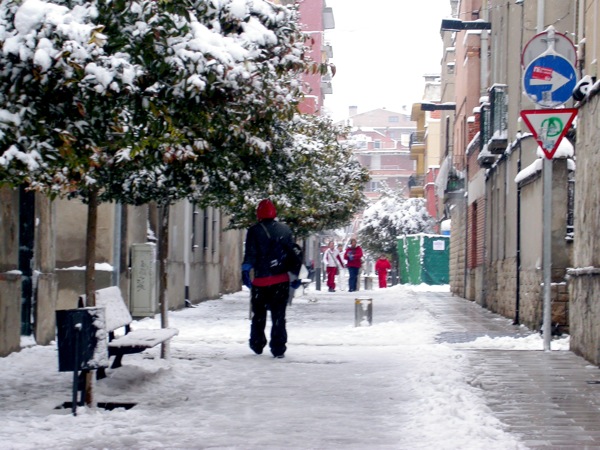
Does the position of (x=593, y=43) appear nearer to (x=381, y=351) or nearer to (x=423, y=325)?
(x=381, y=351)

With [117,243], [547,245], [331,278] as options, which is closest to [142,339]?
[547,245]

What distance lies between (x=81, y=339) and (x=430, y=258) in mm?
43220

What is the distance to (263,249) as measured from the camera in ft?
42.9

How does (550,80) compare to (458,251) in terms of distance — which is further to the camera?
(458,251)

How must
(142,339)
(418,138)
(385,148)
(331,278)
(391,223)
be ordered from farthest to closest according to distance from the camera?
(385,148), (418,138), (391,223), (331,278), (142,339)

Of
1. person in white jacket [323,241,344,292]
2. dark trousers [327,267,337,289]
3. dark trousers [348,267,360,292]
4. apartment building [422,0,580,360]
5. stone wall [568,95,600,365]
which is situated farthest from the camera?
dark trousers [327,267,337,289]

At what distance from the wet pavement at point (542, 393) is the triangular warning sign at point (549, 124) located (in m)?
2.38

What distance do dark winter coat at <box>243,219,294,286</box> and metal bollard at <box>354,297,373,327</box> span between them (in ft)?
19.5

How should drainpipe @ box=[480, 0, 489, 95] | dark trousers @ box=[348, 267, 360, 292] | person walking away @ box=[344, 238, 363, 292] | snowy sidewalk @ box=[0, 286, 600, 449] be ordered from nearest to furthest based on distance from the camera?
snowy sidewalk @ box=[0, 286, 600, 449] < drainpipe @ box=[480, 0, 489, 95] < person walking away @ box=[344, 238, 363, 292] < dark trousers @ box=[348, 267, 360, 292]

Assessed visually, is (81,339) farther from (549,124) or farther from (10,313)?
(549,124)

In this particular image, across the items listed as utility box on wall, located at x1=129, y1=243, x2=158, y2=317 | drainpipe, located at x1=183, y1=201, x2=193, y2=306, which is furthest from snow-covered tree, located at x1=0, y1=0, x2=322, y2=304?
drainpipe, located at x1=183, y1=201, x2=193, y2=306

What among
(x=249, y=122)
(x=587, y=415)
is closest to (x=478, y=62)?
(x=249, y=122)

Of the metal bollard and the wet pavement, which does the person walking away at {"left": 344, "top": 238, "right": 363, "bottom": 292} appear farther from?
the wet pavement

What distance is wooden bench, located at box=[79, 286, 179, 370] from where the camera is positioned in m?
10.2
